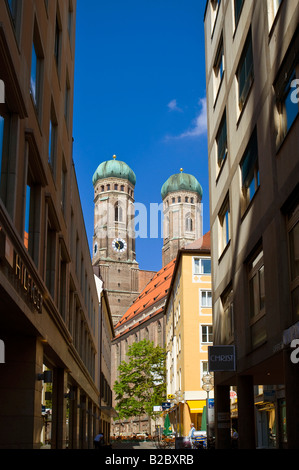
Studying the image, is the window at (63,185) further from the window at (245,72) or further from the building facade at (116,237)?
the building facade at (116,237)

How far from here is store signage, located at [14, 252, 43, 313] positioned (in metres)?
11.5

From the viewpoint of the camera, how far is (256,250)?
58.0 feet

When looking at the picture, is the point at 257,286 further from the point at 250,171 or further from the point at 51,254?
the point at 51,254

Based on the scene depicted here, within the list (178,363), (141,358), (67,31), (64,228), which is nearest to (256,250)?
(64,228)

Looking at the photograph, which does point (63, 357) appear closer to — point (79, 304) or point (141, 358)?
point (79, 304)

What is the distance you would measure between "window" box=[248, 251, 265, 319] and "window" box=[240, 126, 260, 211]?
6.11 ft

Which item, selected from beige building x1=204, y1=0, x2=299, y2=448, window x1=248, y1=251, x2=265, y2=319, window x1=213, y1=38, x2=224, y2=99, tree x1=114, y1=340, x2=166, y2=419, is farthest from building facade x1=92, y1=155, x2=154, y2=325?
window x1=248, y1=251, x2=265, y2=319

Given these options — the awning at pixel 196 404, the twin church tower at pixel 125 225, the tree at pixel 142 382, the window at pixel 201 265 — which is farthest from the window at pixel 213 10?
the twin church tower at pixel 125 225

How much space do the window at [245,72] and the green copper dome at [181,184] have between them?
5784 inches

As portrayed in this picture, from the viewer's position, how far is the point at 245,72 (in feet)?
64.0

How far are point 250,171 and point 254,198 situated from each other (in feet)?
4.35

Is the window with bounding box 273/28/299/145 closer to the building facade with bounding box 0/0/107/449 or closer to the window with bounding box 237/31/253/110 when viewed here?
the window with bounding box 237/31/253/110

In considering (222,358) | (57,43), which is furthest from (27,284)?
(57,43)

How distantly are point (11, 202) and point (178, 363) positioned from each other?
47.0 m
